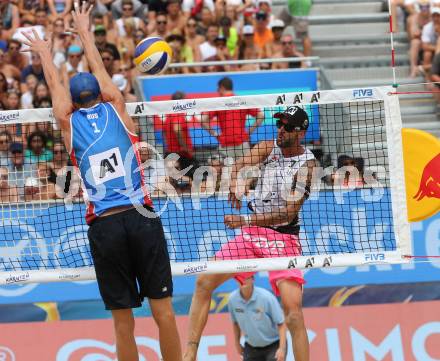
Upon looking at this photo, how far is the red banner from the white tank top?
8.92ft

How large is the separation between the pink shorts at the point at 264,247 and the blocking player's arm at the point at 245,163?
32cm

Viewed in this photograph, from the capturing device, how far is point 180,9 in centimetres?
1634

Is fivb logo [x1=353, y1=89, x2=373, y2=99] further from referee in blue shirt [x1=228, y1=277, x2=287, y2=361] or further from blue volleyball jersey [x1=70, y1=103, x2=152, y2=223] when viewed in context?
referee in blue shirt [x1=228, y1=277, x2=287, y2=361]

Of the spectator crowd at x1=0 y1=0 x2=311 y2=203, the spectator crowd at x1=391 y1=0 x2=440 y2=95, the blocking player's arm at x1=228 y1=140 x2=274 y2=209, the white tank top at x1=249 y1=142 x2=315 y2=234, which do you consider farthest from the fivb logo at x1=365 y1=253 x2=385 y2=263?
the spectator crowd at x1=391 y1=0 x2=440 y2=95

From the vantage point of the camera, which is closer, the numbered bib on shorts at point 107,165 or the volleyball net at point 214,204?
the numbered bib on shorts at point 107,165

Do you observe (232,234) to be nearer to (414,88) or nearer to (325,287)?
(325,287)

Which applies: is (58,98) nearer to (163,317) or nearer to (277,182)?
(163,317)

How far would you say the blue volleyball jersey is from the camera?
8.09m

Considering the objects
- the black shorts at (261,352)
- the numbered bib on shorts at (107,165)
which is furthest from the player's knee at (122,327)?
the black shorts at (261,352)

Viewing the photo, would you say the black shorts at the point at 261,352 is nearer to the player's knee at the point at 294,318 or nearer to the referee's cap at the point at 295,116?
the player's knee at the point at 294,318

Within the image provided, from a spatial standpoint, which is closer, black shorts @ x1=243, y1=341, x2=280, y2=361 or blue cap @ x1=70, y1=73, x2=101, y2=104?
blue cap @ x1=70, y1=73, x2=101, y2=104

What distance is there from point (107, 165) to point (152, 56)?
68.6 inches

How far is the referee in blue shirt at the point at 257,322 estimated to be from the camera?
11.6 m

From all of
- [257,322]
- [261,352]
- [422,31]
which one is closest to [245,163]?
[257,322]
